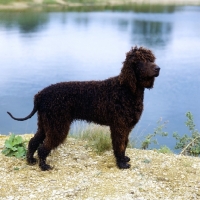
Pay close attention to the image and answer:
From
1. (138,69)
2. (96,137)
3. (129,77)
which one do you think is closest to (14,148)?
(96,137)

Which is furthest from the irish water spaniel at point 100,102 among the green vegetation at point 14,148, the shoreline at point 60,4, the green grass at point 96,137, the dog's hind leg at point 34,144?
the shoreline at point 60,4

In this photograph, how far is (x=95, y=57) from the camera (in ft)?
56.9

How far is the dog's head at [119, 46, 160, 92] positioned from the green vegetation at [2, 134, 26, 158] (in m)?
1.86

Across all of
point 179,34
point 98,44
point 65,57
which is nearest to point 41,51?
point 65,57

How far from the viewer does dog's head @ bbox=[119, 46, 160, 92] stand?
4.12m

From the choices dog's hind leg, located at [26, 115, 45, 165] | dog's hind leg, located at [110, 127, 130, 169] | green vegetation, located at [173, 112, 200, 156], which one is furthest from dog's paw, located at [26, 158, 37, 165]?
green vegetation, located at [173, 112, 200, 156]

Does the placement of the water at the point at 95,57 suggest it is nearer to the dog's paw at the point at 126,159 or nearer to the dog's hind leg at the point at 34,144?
the dog's paw at the point at 126,159

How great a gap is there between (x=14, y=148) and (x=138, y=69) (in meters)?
2.23

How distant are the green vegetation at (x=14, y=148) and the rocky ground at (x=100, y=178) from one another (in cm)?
10

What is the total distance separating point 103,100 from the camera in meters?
4.30

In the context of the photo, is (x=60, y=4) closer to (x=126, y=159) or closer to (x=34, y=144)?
(x=34, y=144)

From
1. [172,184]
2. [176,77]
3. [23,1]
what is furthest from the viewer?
[23,1]

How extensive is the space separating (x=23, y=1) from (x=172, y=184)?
3817 centimetres

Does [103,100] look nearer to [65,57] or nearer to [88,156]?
[88,156]
